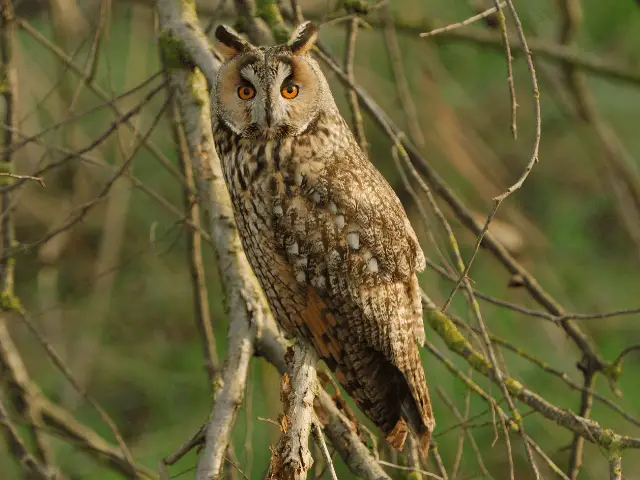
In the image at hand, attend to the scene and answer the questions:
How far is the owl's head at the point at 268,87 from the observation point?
2.13 metres

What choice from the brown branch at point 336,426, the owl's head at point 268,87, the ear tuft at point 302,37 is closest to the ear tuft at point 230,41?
the owl's head at point 268,87

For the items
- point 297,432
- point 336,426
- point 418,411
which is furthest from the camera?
point 418,411

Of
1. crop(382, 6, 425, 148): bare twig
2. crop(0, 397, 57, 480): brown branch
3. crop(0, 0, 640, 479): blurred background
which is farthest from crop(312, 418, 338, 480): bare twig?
crop(0, 0, 640, 479): blurred background

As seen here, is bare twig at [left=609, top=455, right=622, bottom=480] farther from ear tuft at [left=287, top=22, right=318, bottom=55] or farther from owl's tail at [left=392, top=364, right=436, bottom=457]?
ear tuft at [left=287, top=22, right=318, bottom=55]

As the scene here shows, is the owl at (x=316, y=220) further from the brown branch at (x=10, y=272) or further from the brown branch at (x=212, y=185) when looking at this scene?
the brown branch at (x=10, y=272)

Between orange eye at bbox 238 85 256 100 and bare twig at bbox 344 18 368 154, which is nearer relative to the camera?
orange eye at bbox 238 85 256 100

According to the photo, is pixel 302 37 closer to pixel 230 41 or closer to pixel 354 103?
pixel 230 41

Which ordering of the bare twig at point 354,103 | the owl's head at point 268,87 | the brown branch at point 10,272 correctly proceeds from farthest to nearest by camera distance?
the brown branch at point 10,272
the bare twig at point 354,103
the owl's head at point 268,87

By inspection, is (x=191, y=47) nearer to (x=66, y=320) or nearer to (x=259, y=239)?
(x=259, y=239)

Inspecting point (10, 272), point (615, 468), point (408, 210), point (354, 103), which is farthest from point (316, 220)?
point (408, 210)

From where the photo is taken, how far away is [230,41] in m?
2.18

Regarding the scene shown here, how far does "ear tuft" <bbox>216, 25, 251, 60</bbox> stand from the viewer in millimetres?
2170

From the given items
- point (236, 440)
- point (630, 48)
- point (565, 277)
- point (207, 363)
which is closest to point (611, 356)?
point (565, 277)

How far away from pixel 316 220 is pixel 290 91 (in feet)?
1.11
